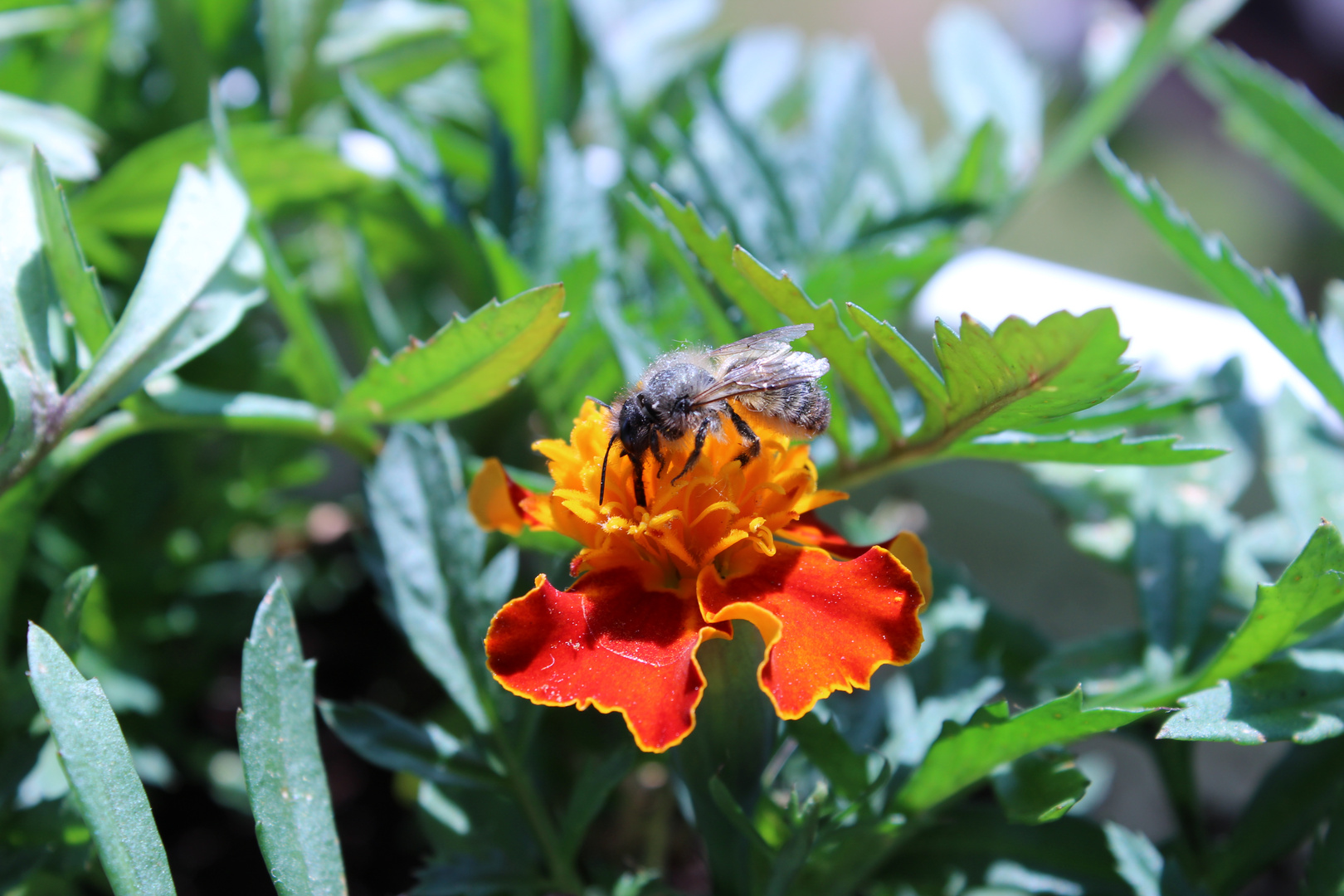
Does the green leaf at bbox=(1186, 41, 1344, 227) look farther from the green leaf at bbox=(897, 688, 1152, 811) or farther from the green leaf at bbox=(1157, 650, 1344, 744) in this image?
the green leaf at bbox=(897, 688, 1152, 811)

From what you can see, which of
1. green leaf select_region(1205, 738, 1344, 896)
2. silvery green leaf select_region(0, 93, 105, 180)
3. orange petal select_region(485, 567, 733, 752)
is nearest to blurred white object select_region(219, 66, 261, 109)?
silvery green leaf select_region(0, 93, 105, 180)

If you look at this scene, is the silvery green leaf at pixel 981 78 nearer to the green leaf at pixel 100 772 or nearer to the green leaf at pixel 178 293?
the green leaf at pixel 178 293

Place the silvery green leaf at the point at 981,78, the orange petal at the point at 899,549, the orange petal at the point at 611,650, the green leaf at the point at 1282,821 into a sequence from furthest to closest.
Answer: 1. the silvery green leaf at the point at 981,78
2. the green leaf at the point at 1282,821
3. the orange petal at the point at 899,549
4. the orange petal at the point at 611,650

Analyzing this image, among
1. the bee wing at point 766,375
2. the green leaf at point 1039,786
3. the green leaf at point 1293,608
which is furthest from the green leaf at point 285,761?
the green leaf at point 1293,608

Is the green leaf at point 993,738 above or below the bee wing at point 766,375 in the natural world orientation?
below

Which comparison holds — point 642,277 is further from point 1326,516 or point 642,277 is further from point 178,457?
point 1326,516

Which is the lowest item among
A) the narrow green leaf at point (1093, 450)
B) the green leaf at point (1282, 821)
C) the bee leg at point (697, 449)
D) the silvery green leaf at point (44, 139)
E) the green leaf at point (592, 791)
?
the green leaf at point (1282, 821)
